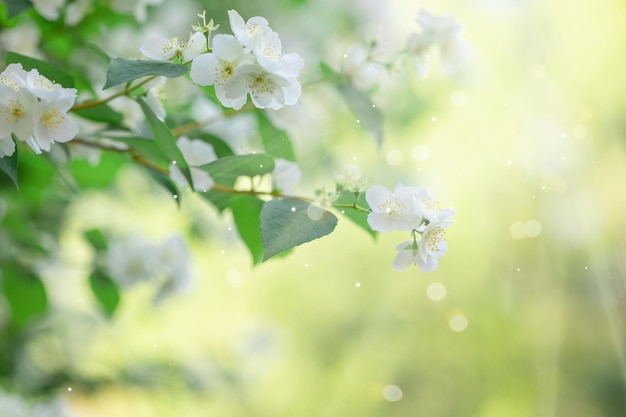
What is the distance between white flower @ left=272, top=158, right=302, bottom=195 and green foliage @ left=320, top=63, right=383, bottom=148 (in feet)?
0.37

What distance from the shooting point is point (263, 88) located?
1.24ft

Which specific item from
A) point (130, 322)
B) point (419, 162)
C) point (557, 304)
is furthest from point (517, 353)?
point (130, 322)

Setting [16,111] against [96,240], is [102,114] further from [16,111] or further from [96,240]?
[96,240]

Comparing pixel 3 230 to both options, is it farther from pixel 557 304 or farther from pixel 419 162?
pixel 557 304

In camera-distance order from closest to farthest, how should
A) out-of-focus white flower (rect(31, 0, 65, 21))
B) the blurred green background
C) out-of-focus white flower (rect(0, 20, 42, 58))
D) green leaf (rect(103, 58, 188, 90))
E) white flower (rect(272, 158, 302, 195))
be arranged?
green leaf (rect(103, 58, 188, 90)) → white flower (rect(272, 158, 302, 195)) → out-of-focus white flower (rect(31, 0, 65, 21)) → out-of-focus white flower (rect(0, 20, 42, 58)) → the blurred green background

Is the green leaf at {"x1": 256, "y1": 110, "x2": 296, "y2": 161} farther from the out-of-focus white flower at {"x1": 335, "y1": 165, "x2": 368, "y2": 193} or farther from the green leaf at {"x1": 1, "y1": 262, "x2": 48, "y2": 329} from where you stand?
the green leaf at {"x1": 1, "y1": 262, "x2": 48, "y2": 329}

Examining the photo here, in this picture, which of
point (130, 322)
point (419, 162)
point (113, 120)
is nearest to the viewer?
point (113, 120)

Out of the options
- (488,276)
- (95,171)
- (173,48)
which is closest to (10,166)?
(173,48)

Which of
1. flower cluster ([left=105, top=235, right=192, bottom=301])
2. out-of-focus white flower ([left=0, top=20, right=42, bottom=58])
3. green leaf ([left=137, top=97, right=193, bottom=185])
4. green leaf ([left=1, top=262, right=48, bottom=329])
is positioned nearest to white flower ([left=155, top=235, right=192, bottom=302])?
flower cluster ([left=105, top=235, right=192, bottom=301])

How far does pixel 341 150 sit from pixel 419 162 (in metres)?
0.60

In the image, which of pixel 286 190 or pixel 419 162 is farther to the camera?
pixel 419 162

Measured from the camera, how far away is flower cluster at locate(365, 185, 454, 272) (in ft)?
1.26

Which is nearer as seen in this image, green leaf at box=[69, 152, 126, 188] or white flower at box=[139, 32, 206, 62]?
white flower at box=[139, 32, 206, 62]

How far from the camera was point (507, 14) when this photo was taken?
311 cm
